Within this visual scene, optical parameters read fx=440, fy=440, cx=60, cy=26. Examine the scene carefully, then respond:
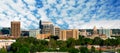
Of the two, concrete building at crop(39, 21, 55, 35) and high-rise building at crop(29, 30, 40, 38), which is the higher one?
concrete building at crop(39, 21, 55, 35)

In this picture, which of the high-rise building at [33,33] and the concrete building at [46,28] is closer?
the high-rise building at [33,33]

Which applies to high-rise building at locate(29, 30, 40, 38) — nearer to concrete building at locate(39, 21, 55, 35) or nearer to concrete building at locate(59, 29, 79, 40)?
concrete building at locate(39, 21, 55, 35)

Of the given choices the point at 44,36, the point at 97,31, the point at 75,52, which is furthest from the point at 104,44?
the point at 97,31

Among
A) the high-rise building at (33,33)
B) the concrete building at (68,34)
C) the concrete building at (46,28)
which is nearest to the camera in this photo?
the concrete building at (68,34)

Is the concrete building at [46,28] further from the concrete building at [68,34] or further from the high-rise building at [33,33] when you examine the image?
the concrete building at [68,34]

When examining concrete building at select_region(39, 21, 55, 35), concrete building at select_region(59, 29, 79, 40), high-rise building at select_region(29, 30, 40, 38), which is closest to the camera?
concrete building at select_region(59, 29, 79, 40)

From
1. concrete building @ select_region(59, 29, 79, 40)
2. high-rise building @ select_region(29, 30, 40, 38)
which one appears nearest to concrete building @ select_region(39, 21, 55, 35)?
high-rise building @ select_region(29, 30, 40, 38)

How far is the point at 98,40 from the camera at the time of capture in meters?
28.0

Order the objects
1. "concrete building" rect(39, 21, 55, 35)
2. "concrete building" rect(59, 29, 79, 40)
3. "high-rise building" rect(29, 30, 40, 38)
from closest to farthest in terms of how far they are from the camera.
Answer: "concrete building" rect(59, 29, 79, 40)
"high-rise building" rect(29, 30, 40, 38)
"concrete building" rect(39, 21, 55, 35)

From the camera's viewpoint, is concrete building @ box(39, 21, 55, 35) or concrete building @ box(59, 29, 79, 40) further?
concrete building @ box(39, 21, 55, 35)

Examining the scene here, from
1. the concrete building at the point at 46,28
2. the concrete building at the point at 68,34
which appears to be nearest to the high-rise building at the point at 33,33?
the concrete building at the point at 46,28

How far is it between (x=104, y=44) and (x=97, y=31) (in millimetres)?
16462

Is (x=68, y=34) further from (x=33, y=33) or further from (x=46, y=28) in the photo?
(x=46, y=28)

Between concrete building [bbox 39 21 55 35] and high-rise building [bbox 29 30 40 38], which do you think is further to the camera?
concrete building [bbox 39 21 55 35]
